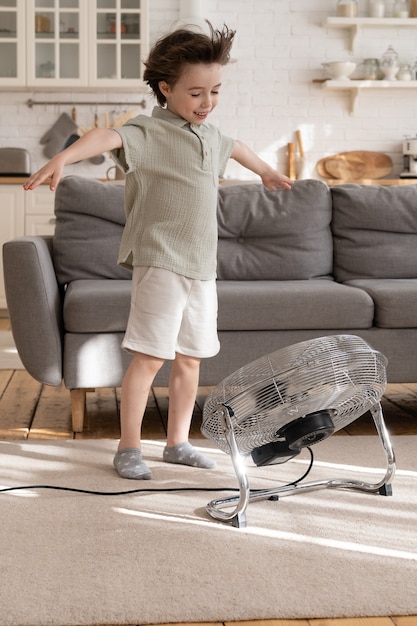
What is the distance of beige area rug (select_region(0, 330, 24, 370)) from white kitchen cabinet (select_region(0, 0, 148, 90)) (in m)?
1.85

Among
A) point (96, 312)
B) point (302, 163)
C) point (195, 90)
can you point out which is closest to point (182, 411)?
point (96, 312)

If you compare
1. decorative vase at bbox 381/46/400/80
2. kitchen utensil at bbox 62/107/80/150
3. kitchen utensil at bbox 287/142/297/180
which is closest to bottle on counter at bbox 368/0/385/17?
decorative vase at bbox 381/46/400/80

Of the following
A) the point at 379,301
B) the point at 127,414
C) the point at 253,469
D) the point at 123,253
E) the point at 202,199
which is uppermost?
the point at 202,199

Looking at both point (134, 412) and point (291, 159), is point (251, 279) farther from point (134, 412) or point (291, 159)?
point (291, 159)

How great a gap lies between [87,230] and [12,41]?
3.10m

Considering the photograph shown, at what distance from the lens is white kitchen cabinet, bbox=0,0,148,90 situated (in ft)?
19.0

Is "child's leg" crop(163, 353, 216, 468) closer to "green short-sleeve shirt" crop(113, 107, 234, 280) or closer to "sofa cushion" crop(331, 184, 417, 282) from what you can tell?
"green short-sleeve shirt" crop(113, 107, 234, 280)

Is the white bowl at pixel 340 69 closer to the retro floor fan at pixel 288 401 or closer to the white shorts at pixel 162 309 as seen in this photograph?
the white shorts at pixel 162 309

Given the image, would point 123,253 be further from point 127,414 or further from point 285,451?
point 285,451

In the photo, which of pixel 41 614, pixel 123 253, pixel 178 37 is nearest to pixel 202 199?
pixel 123 253

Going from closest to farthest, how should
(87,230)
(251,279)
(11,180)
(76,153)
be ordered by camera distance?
(76,153) → (87,230) → (251,279) → (11,180)

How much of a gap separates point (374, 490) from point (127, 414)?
2.16ft

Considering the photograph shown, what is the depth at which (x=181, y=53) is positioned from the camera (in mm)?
2150

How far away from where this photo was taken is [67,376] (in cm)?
274
